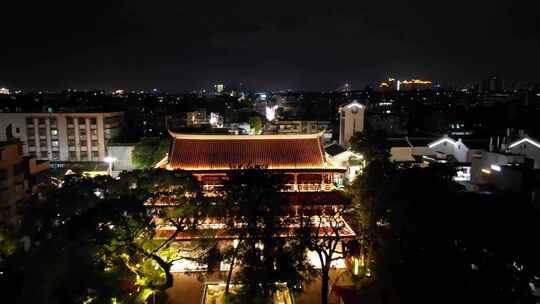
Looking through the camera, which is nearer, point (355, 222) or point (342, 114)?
point (355, 222)

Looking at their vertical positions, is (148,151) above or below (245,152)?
below

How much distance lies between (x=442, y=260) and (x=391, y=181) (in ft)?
12.2

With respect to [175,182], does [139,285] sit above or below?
below

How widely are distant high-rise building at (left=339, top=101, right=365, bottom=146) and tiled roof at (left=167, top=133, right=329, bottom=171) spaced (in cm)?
1729

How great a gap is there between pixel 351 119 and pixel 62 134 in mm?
32533

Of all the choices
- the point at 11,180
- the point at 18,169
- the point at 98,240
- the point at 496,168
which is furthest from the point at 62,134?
the point at 496,168

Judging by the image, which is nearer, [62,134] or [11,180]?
[11,180]

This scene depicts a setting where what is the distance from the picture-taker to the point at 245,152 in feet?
68.4

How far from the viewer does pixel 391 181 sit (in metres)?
14.5

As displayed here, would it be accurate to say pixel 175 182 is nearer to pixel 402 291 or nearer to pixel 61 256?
pixel 61 256

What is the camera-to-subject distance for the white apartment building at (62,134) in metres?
46.1

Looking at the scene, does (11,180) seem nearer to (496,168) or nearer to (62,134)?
(62,134)

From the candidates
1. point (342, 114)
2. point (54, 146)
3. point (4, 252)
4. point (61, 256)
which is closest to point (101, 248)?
point (61, 256)

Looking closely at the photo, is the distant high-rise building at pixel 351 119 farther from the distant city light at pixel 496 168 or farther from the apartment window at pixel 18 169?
the apartment window at pixel 18 169
